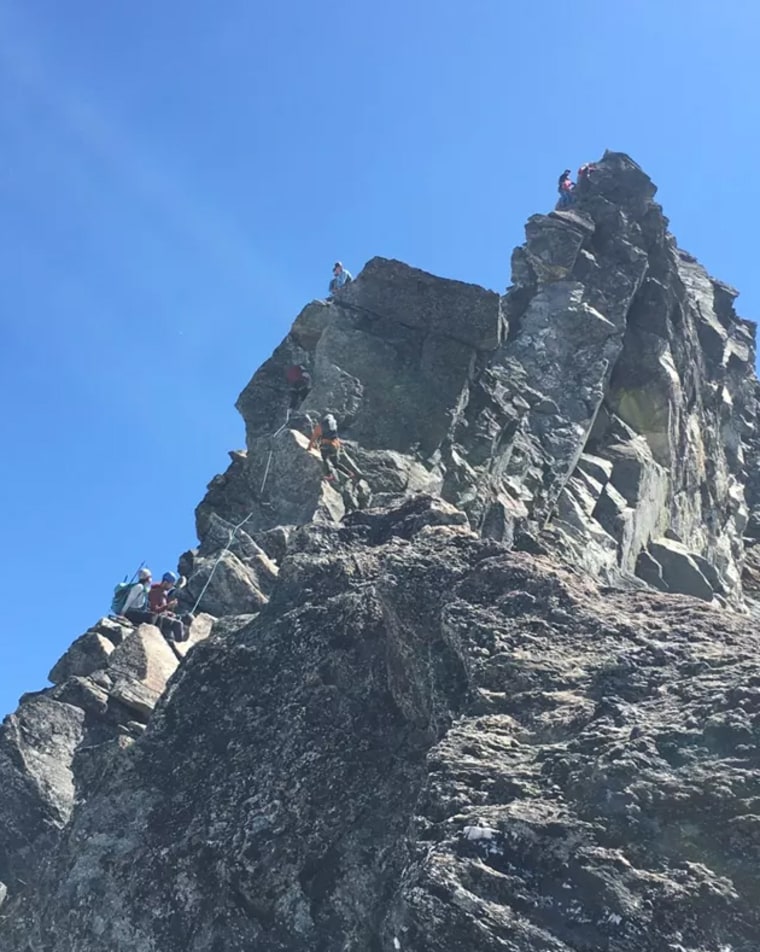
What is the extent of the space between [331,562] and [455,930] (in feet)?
29.4

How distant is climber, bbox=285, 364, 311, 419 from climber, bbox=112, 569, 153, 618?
12894mm

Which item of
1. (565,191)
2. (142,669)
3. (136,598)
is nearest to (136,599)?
(136,598)

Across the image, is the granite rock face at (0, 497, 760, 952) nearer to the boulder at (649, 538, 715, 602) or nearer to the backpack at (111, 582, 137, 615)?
the backpack at (111, 582, 137, 615)

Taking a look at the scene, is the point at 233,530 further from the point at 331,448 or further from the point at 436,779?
the point at 436,779

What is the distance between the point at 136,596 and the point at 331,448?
974 cm

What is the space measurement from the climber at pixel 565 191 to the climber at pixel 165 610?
122 feet

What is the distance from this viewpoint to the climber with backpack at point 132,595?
1027 inches

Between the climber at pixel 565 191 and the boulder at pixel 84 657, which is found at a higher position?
the climber at pixel 565 191

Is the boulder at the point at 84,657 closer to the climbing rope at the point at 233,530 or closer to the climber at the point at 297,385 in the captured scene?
the climbing rope at the point at 233,530

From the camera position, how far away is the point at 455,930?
30.3 feet

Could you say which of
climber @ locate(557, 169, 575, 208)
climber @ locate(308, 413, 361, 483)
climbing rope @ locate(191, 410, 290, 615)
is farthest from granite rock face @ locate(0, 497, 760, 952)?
climber @ locate(557, 169, 575, 208)

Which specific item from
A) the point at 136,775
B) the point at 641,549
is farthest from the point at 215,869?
the point at 641,549

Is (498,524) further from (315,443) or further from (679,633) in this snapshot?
(679,633)

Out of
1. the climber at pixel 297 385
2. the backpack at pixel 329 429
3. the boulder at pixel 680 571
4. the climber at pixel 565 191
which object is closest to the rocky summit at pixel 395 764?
the backpack at pixel 329 429
